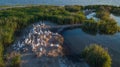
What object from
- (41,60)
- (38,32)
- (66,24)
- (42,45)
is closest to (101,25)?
(66,24)

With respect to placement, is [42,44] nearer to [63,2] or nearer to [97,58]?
[97,58]

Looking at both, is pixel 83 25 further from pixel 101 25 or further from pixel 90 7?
pixel 90 7

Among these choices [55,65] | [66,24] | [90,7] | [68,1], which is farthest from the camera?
[68,1]

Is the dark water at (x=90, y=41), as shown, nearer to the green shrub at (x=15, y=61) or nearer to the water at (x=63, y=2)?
Result: the green shrub at (x=15, y=61)

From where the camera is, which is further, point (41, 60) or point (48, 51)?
point (48, 51)

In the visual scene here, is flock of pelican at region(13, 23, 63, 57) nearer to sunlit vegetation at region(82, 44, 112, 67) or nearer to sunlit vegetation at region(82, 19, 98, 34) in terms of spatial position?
sunlit vegetation at region(82, 44, 112, 67)

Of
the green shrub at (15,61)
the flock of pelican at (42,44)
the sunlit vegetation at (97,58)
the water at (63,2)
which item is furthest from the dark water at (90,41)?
the water at (63,2)

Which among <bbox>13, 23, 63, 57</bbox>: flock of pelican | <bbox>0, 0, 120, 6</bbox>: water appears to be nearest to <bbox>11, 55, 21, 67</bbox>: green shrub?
<bbox>13, 23, 63, 57</bbox>: flock of pelican
